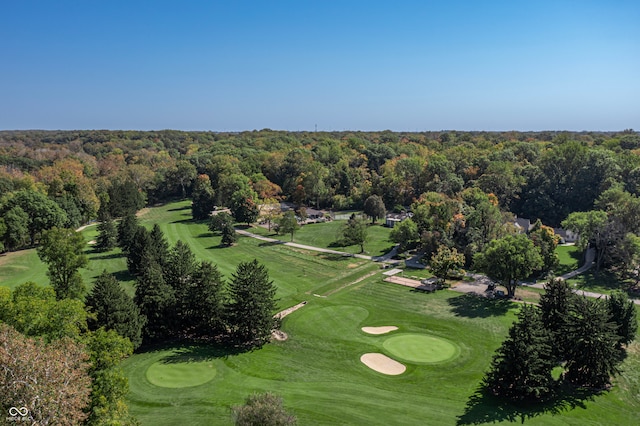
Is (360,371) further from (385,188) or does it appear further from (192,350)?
(385,188)

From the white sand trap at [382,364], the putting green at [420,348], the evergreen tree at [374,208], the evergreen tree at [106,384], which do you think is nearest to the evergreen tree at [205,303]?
the evergreen tree at [106,384]

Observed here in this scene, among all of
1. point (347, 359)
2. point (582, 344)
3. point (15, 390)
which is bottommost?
point (347, 359)

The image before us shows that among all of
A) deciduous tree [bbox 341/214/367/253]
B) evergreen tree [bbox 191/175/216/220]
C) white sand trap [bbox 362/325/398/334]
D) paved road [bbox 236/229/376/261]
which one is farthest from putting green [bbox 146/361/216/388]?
evergreen tree [bbox 191/175/216/220]

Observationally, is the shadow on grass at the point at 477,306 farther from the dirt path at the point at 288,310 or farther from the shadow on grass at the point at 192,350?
the shadow on grass at the point at 192,350

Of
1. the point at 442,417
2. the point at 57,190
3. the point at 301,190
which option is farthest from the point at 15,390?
the point at 301,190

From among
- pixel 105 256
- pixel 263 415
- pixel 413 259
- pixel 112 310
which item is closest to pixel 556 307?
pixel 263 415

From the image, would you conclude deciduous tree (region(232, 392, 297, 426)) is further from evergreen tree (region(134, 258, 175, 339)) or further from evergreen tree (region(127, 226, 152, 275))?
evergreen tree (region(127, 226, 152, 275))

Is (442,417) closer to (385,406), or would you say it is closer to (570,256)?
(385,406)
